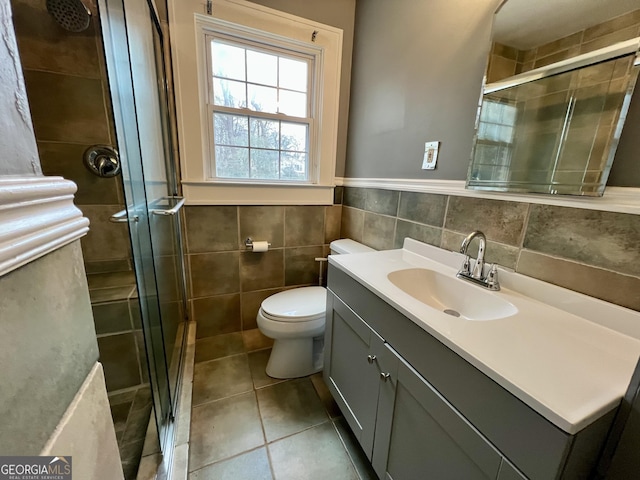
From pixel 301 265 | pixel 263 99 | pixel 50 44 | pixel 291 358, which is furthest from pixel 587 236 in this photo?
pixel 50 44

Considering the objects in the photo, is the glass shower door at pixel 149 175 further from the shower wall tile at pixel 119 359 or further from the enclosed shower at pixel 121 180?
the shower wall tile at pixel 119 359

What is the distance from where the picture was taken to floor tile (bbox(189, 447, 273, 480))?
106cm

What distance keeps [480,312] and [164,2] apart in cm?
210

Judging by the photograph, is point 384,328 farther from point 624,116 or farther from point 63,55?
point 63,55

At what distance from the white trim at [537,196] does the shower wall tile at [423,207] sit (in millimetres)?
29

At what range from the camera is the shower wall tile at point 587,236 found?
0.70 metres

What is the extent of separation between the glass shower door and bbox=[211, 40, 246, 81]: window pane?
0.28m

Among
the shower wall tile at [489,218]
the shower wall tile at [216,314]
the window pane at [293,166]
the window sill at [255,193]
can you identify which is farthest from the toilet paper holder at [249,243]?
the shower wall tile at [489,218]

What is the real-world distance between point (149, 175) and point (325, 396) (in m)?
1.40

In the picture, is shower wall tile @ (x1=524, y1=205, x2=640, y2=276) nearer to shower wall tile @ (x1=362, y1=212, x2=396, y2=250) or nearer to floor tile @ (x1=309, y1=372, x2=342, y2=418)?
shower wall tile @ (x1=362, y1=212, x2=396, y2=250)

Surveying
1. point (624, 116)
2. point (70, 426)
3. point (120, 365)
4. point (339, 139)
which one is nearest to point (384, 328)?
point (70, 426)

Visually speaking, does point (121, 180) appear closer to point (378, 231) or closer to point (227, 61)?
point (227, 61)

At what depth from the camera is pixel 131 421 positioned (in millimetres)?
1229

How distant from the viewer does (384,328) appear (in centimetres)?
88
